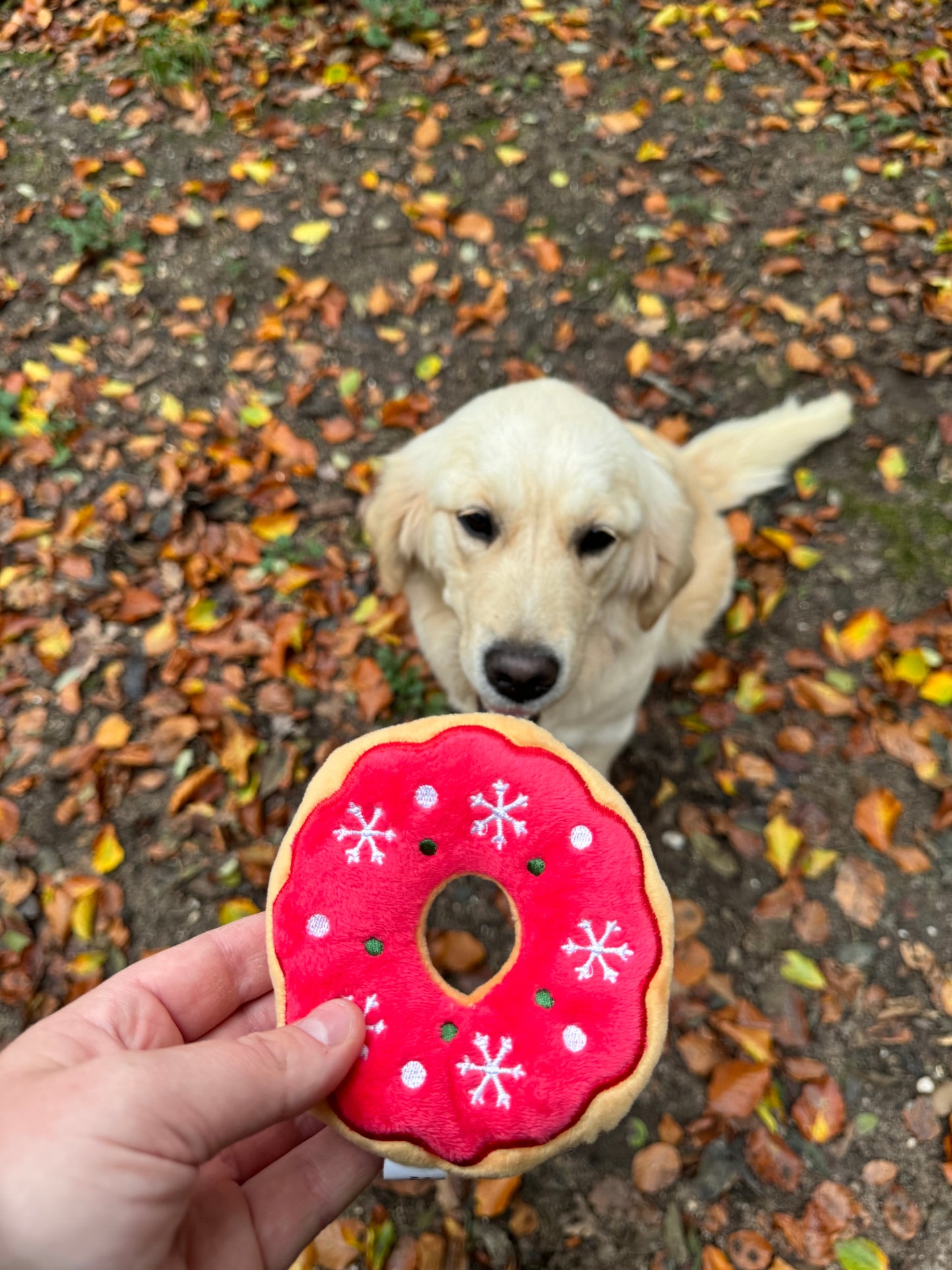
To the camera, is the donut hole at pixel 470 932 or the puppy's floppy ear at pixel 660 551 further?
the donut hole at pixel 470 932

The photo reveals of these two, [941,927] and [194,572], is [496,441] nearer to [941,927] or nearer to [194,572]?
[194,572]

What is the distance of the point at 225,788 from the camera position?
286 centimetres

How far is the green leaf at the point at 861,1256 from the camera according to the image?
2.16m

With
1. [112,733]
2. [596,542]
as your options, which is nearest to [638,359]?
[596,542]

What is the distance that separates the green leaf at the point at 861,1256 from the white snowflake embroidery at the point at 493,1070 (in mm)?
1741

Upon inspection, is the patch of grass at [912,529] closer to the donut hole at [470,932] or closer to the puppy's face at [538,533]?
the puppy's face at [538,533]

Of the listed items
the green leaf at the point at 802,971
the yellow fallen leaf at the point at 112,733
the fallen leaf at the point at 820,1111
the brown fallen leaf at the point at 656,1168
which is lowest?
the fallen leaf at the point at 820,1111

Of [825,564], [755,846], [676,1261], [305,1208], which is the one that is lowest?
[676,1261]

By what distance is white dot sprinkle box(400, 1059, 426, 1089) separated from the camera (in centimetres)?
127

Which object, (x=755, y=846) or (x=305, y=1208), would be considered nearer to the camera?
(x=305, y=1208)

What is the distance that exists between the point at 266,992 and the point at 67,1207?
0.87 m

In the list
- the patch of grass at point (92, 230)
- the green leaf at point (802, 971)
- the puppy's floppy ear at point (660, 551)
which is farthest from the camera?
the patch of grass at point (92, 230)

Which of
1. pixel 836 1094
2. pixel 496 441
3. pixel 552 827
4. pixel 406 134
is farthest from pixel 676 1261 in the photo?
pixel 406 134

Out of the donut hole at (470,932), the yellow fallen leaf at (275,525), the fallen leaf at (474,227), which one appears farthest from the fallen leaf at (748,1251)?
the fallen leaf at (474,227)
